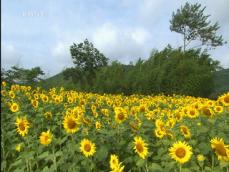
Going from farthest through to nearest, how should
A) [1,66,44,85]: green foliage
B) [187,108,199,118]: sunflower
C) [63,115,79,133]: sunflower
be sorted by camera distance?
[1,66,44,85]: green foliage, [187,108,199,118]: sunflower, [63,115,79,133]: sunflower

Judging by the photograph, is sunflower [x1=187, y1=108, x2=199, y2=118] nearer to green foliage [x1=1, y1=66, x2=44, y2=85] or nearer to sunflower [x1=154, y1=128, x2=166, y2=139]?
sunflower [x1=154, y1=128, x2=166, y2=139]

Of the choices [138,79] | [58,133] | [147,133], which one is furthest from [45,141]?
[138,79]

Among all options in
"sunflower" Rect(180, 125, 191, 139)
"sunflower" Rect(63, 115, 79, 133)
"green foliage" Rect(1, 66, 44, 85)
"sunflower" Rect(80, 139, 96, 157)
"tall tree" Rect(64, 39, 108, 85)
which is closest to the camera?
"sunflower" Rect(80, 139, 96, 157)

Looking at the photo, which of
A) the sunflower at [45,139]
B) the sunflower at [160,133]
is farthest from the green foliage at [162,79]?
the sunflower at [45,139]

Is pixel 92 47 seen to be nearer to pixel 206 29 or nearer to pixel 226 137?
pixel 206 29

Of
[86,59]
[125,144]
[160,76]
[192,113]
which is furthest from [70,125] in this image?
[86,59]

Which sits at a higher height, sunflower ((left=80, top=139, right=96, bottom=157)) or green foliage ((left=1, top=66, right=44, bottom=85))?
green foliage ((left=1, top=66, right=44, bottom=85))

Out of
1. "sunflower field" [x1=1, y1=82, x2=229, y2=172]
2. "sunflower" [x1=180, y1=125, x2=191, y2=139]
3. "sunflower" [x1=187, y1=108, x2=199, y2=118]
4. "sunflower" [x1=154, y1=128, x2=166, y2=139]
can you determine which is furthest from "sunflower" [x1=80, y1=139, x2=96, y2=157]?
"sunflower" [x1=187, y1=108, x2=199, y2=118]

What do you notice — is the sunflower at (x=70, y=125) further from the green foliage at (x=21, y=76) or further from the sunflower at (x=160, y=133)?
the green foliage at (x=21, y=76)

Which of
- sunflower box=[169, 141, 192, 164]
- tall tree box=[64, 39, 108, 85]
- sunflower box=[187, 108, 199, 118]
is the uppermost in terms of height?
tall tree box=[64, 39, 108, 85]

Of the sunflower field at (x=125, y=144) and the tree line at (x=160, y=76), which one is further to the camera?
the tree line at (x=160, y=76)

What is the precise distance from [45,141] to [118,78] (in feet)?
64.6

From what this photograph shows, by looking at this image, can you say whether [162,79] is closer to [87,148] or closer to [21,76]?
[21,76]

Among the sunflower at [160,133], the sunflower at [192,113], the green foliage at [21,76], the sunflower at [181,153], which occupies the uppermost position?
the green foliage at [21,76]
